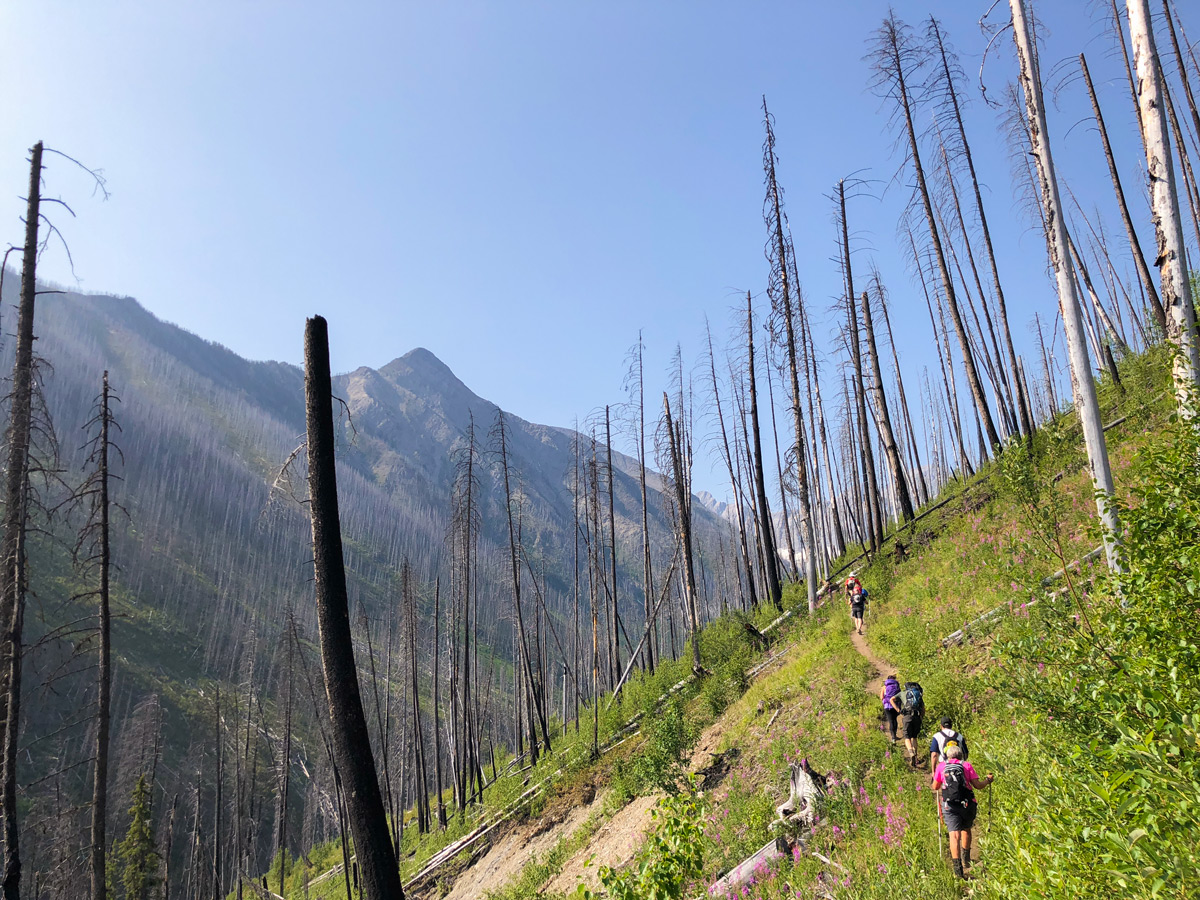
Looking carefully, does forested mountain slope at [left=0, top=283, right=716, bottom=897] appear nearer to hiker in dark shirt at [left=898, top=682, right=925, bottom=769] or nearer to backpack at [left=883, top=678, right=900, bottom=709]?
hiker in dark shirt at [left=898, top=682, right=925, bottom=769]

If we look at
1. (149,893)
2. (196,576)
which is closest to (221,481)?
(196,576)

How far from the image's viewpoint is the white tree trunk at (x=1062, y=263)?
7.13 m

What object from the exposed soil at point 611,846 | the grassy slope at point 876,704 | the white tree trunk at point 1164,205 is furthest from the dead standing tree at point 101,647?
the white tree trunk at point 1164,205

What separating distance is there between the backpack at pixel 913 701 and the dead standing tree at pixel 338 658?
651 cm

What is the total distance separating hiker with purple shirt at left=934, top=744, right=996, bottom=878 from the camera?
19.3 feet

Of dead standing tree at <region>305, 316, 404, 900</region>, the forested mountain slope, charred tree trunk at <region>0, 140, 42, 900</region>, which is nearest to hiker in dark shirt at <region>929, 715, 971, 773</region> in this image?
dead standing tree at <region>305, 316, 404, 900</region>

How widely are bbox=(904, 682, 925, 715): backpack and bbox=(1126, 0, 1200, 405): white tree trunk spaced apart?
447cm

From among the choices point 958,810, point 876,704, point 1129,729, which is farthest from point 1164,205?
point 876,704

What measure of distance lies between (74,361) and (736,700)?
19014 centimetres

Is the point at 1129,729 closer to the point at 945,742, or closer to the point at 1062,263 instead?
the point at 945,742

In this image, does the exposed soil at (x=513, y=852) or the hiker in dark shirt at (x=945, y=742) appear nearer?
the hiker in dark shirt at (x=945, y=742)

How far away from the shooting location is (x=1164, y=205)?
21.2ft

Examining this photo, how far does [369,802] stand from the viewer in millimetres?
6203

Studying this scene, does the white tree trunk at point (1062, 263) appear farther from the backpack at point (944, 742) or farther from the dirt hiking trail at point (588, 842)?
the dirt hiking trail at point (588, 842)
